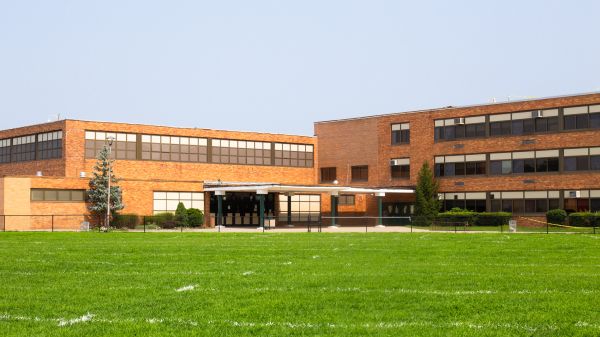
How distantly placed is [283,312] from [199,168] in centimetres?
6239

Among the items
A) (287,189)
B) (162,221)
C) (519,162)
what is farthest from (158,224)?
(519,162)

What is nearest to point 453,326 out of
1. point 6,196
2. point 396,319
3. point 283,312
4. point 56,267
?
point 396,319

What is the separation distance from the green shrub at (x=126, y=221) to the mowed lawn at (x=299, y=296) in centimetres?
4349

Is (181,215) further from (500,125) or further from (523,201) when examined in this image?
(523,201)

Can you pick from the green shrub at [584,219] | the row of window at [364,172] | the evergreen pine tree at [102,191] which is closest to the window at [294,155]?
the row of window at [364,172]

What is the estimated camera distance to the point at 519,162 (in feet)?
221

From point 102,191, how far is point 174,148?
370 inches

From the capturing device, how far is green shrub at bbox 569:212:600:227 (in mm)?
59066

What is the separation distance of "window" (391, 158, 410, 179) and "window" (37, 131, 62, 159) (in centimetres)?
3139

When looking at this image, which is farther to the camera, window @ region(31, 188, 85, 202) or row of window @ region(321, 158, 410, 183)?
row of window @ region(321, 158, 410, 183)

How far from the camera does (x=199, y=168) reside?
238ft

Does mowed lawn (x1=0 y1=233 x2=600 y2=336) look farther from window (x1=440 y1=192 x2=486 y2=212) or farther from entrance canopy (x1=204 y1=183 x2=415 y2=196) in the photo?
window (x1=440 y1=192 x2=486 y2=212)

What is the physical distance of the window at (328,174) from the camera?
81.6m

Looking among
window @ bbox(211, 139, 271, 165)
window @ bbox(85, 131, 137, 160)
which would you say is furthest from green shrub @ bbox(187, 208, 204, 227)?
window @ bbox(211, 139, 271, 165)
